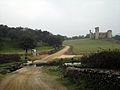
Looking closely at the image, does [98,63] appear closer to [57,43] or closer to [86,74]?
[86,74]

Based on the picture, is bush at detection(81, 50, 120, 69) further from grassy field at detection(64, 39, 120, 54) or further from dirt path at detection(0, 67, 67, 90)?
grassy field at detection(64, 39, 120, 54)

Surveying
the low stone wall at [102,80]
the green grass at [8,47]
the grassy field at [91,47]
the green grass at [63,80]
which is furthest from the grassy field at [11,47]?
the low stone wall at [102,80]

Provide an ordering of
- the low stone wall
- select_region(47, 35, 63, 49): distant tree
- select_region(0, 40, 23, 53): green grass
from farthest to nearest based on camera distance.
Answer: select_region(47, 35, 63, 49): distant tree → select_region(0, 40, 23, 53): green grass → the low stone wall

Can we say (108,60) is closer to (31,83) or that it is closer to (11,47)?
(31,83)

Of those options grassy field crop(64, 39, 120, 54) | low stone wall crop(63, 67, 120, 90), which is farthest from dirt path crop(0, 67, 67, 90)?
grassy field crop(64, 39, 120, 54)

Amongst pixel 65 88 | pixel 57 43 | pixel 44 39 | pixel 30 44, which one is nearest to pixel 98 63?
pixel 65 88

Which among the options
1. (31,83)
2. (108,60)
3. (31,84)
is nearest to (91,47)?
(108,60)

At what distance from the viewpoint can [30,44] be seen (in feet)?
265

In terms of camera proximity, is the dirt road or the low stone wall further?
the dirt road

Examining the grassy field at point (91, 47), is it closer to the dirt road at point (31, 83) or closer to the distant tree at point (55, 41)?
the distant tree at point (55, 41)

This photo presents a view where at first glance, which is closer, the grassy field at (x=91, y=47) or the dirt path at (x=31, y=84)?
the dirt path at (x=31, y=84)

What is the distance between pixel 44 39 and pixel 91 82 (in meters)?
99.1

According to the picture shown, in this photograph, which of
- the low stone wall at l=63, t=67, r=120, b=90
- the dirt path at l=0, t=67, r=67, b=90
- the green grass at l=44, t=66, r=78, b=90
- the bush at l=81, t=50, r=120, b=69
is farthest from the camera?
the bush at l=81, t=50, r=120, b=69

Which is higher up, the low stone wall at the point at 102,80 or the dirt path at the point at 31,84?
the low stone wall at the point at 102,80
